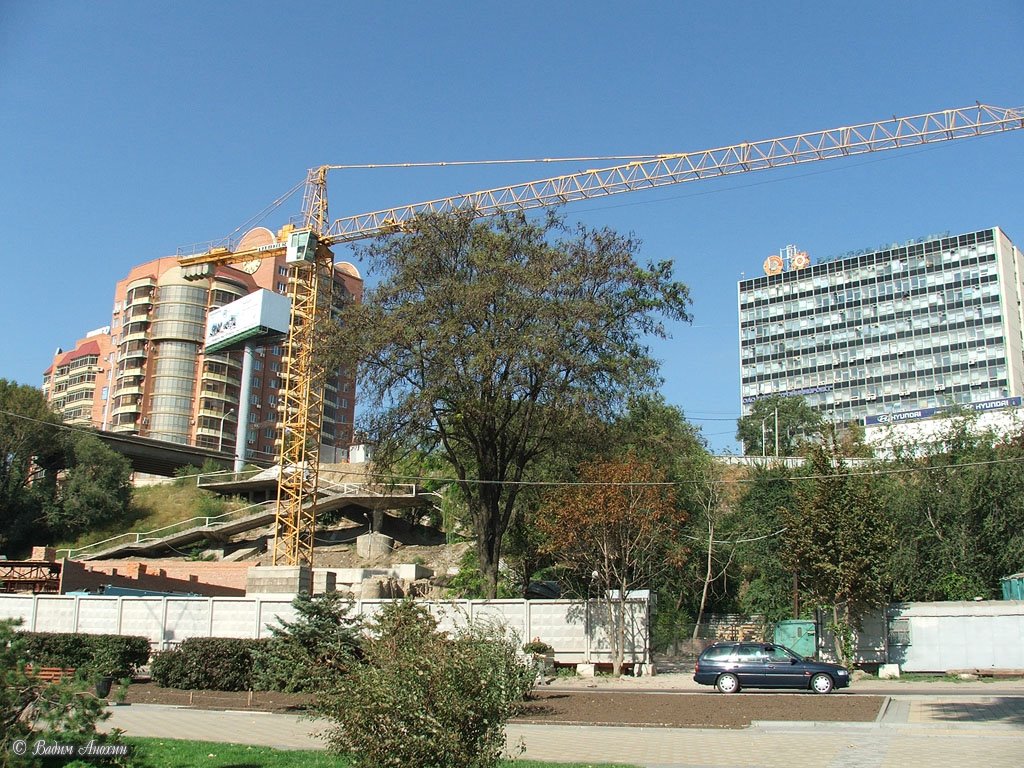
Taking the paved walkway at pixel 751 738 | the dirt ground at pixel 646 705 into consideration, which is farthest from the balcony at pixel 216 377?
the paved walkway at pixel 751 738

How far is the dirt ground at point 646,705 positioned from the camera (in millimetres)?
18688

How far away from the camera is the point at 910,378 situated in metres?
139

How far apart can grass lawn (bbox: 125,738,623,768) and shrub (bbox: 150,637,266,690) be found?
8.63 m

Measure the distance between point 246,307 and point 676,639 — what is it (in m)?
78.1

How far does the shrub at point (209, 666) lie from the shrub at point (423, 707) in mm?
15071

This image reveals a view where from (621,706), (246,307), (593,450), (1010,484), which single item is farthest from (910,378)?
(621,706)

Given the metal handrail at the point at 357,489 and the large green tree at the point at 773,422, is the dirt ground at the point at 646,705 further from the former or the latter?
the large green tree at the point at 773,422

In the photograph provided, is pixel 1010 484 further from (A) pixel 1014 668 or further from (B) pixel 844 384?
(B) pixel 844 384

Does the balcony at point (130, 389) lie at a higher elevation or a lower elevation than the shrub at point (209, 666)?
higher

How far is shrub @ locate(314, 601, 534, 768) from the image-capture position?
8.82m

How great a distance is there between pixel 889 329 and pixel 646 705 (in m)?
132

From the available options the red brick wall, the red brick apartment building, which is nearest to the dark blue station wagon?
the red brick wall

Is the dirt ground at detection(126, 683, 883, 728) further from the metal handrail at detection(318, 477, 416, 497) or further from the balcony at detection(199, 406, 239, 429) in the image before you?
the balcony at detection(199, 406, 239, 429)

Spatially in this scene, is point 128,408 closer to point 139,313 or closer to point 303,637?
point 139,313
